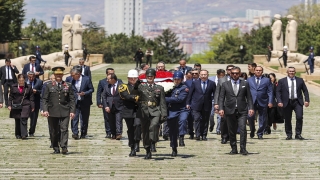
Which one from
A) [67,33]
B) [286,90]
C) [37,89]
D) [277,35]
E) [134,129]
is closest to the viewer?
[134,129]

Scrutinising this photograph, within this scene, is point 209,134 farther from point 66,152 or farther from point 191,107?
point 66,152

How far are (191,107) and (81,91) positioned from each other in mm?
2239

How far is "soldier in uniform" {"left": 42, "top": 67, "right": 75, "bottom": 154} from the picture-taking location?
17.1 metres

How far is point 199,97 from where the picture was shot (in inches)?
794

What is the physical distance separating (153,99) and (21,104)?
4963 millimetres

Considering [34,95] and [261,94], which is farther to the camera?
[34,95]

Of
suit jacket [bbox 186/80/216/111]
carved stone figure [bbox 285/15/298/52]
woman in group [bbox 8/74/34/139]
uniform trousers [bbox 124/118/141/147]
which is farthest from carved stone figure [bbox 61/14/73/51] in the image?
uniform trousers [bbox 124/118/141/147]

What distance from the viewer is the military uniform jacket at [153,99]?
16.0 meters

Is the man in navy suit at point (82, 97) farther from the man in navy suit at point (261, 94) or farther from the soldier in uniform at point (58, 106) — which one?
the man in navy suit at point (261, 94)

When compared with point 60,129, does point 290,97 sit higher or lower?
higher

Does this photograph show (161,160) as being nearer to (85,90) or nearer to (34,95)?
(85,90)

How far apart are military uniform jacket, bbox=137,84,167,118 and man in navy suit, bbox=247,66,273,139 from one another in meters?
4.55

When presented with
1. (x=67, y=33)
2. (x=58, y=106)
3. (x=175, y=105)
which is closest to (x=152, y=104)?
(x=175, y=105)

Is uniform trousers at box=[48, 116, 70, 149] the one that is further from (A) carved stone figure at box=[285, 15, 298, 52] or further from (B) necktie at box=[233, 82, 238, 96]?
(A) carved stone figure at box=[285, 15, 298, 52]
